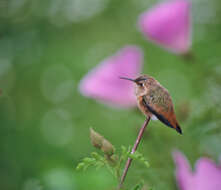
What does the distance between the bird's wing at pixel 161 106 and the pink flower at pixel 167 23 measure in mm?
212

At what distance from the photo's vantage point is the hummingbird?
0.18m

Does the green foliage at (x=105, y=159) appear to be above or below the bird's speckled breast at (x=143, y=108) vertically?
below

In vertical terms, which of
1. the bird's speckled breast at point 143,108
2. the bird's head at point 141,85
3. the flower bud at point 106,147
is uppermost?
the bird's head at point 141,85

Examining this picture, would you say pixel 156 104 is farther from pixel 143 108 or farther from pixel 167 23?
pixel 167 23

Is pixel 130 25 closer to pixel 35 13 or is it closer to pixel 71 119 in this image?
pixel 35 13

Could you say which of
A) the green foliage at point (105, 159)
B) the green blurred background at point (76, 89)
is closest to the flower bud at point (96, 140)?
the green foliage at point (105, 159)

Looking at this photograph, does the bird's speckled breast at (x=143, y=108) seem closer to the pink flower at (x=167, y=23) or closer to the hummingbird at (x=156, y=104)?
the hummingbird at (x=156, y=104)

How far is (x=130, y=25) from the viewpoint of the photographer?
5.37 ft

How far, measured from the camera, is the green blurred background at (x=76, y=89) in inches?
14.8

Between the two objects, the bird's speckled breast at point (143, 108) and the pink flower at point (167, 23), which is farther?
the pink flower at point (167, 23)

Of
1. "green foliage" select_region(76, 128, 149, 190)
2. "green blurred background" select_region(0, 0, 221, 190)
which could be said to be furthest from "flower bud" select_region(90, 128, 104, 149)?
"green blurred background" select_region(0, 0, 221, 190)

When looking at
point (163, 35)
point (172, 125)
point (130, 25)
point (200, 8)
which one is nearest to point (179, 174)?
point (172, 125)

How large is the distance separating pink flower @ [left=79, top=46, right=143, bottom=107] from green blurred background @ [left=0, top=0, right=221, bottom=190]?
5 centimetres

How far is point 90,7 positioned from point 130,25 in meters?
0.25
